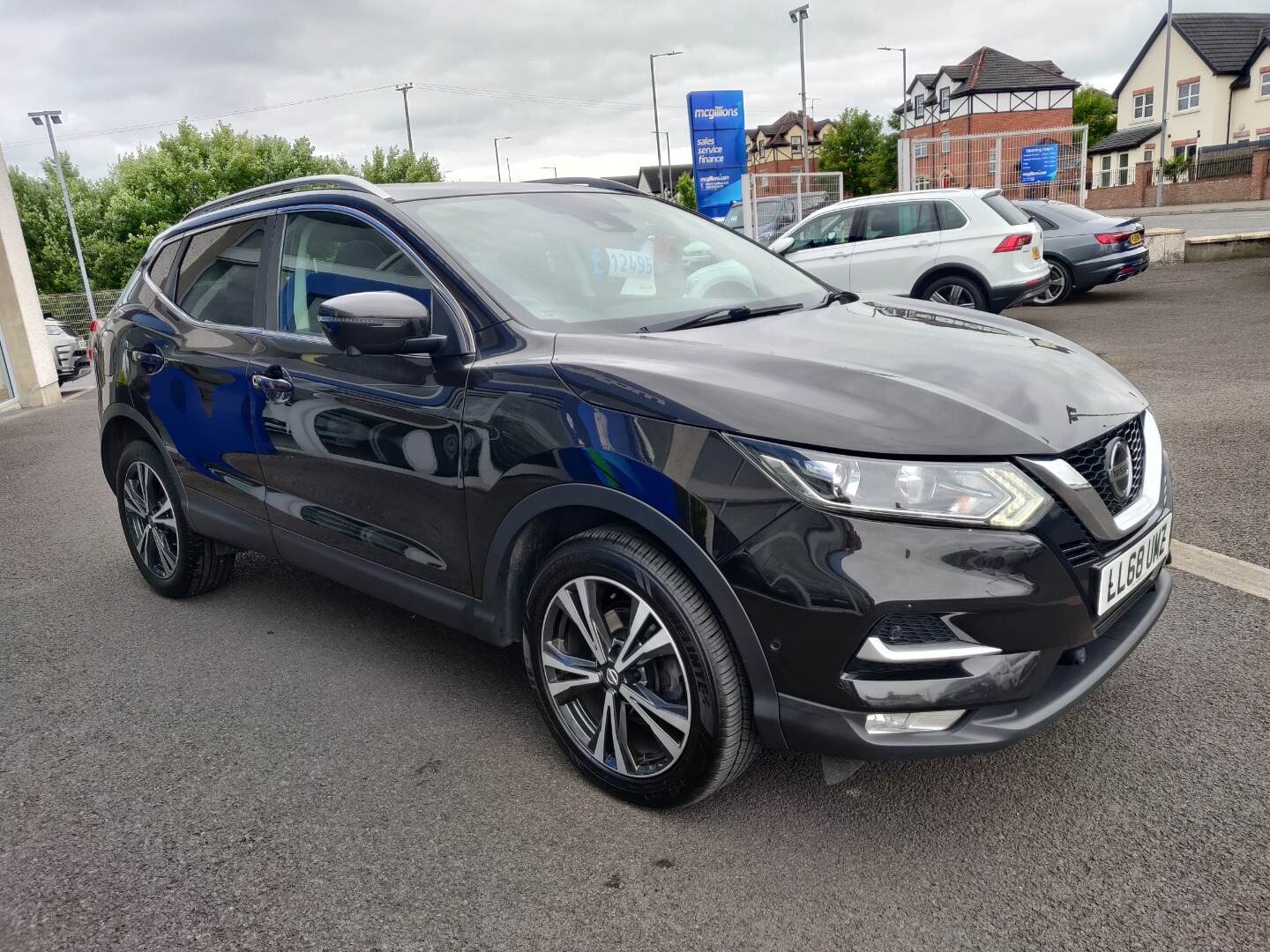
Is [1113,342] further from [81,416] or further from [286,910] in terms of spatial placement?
[81,416]

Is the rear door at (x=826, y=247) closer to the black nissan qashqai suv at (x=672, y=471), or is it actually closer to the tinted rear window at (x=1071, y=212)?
the tinted rear window at (x=1071, y=212)

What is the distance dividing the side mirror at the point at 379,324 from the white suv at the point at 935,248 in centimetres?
913

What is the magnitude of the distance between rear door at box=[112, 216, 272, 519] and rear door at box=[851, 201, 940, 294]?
916 cm

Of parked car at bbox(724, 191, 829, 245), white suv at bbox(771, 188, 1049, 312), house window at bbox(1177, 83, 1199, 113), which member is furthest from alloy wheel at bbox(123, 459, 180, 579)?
house window at bbox(1177, 83, 1199, 113)

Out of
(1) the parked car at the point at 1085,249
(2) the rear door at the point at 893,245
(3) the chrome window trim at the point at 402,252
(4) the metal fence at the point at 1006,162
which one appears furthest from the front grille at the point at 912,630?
(4) the metal fence at the point at 1006,162

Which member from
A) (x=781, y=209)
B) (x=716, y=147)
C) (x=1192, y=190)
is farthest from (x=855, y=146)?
(x=781, y=209)

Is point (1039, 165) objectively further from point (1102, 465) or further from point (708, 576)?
point (708, 576)

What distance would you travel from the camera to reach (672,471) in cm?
238

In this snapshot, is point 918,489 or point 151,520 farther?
point 151,520

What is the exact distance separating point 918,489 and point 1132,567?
2.33ft

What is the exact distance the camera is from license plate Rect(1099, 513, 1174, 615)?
2332 millimetres

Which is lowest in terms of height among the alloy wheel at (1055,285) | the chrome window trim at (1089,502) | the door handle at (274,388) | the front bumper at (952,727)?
the alloy wheel at (1055,285)

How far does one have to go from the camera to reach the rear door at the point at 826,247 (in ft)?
40.5

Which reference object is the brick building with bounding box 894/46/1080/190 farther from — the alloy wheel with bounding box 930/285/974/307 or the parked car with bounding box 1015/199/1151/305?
the alloy wheel with bounding box 930/285/974/307
